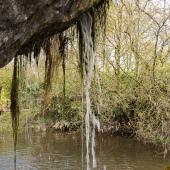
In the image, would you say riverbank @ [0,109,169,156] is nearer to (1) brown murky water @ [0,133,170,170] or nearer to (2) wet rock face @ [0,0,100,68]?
(1) brown murky water @ [0,133,170,170]

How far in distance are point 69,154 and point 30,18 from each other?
12.8m

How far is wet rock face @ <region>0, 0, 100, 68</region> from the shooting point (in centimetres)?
321

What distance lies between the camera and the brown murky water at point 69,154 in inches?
544

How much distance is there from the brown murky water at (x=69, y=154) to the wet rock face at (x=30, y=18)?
32.2 ft

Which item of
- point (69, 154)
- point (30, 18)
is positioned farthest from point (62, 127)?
point (30, 18)

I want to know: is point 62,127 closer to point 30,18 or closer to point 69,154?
point 69,154

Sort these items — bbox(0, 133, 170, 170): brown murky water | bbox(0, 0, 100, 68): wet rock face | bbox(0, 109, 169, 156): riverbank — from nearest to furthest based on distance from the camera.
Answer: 1. bbox(0, 0, 100, 68): wet rock face
2. bbox(0, 133, 170, 170): brown murky water
3. bbox(0, 109, 169, 156): riverbank

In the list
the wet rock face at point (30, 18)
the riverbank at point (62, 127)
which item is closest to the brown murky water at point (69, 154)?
the riverbank at point (62, 127)

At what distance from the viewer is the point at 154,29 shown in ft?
64.1

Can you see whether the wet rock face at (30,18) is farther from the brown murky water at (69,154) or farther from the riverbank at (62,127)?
the riverbank at (62,127)

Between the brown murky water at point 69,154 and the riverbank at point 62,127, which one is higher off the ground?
the riverbank at point 62,127

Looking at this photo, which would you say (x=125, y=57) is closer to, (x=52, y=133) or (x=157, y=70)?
(x=157, y=70)

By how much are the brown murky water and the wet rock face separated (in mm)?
9808

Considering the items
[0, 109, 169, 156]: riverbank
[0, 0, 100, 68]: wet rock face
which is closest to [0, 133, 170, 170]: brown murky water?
[0, 109, 169, 156]: riverbank
